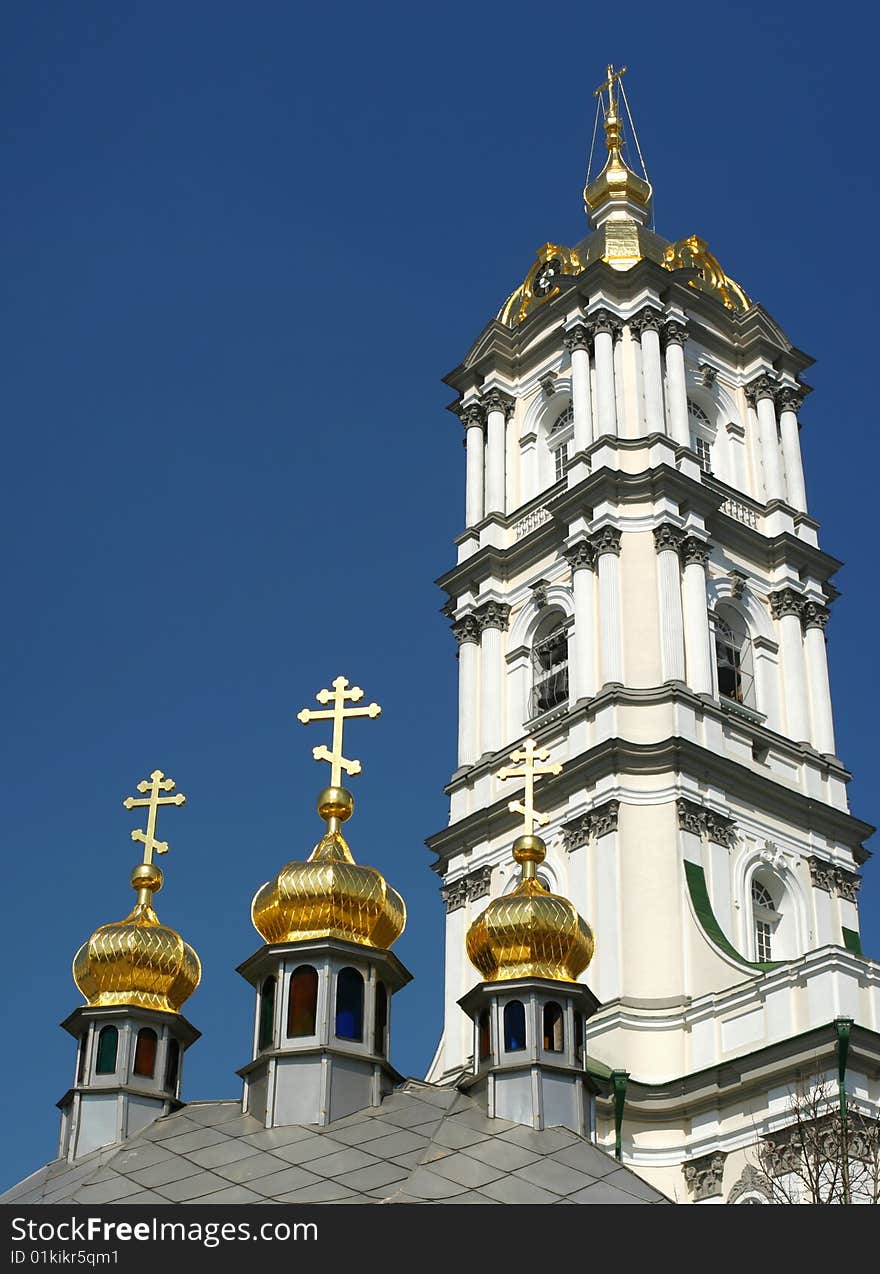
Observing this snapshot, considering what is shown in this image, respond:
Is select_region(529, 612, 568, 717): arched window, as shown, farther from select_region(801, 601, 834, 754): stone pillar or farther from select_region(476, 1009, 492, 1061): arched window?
select_region(476, 1009, 492, 1061): arched window

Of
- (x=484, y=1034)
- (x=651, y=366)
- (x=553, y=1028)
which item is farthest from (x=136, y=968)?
(x=651, y=366)

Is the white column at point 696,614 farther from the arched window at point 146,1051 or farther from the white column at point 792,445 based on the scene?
the arched window at point 146,1051

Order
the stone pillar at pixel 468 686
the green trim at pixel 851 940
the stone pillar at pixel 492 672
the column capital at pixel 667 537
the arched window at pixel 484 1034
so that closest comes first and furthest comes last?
the arched window at pixel 484 1034, the green trim at pixel 851 940, the column capital at pixel 667 537, the stone pillar at pixel 492 672, the stone pillar at pixel 468 686

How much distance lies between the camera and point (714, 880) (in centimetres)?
2914

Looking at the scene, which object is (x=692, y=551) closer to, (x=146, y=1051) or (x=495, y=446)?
(x=495, y=446)

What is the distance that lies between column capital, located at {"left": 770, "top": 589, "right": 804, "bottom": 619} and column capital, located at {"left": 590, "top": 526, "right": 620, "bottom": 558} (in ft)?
10.3

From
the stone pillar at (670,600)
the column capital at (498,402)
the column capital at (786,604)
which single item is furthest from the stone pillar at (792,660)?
the column capital at (498,402)

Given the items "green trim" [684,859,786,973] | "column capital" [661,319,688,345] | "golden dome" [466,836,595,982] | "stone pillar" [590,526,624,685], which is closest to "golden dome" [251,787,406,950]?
"golden dome" [466,836,595,982]

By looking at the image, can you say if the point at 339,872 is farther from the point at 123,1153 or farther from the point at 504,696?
the point at 504,696

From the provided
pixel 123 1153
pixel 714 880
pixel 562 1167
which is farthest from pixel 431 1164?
pixel 714 880

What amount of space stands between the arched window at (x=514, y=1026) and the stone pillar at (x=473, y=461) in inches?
650

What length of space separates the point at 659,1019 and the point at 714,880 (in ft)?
9.04

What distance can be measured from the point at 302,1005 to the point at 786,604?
51.4 ft

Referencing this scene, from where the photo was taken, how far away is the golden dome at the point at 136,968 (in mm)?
21359
